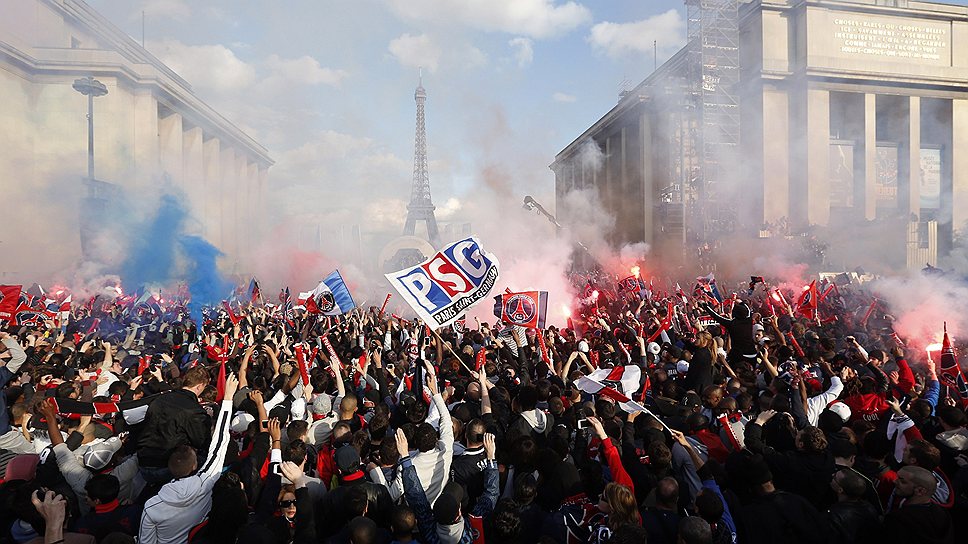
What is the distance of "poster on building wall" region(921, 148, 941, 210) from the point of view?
3494cm

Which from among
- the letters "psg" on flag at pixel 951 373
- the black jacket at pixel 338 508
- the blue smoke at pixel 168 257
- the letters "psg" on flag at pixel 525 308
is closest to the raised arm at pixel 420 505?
the black jacket at pixel 338 508

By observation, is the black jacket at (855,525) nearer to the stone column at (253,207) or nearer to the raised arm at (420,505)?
the raised arm at (420,505)

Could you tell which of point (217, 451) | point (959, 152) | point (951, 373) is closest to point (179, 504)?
point (217, 451)

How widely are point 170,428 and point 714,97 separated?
1274 inches

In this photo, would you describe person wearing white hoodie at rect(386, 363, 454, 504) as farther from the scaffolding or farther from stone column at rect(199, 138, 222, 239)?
stone column at rect(199, 138, 222, 239)

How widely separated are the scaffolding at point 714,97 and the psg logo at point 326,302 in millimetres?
23442

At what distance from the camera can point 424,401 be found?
19.4ft

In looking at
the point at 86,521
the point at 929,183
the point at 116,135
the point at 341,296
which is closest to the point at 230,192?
the point at 116,135

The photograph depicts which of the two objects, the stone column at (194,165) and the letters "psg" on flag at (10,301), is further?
the stone column at (194,165)

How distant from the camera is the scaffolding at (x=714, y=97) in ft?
102

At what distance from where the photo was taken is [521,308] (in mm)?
9945

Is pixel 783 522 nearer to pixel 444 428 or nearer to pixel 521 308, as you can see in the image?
pixel 444 428

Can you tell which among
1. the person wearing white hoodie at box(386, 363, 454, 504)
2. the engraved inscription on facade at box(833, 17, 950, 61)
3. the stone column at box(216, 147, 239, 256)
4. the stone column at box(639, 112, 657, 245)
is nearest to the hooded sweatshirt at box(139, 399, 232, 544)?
the person wearing white hoodie at box(386, 363, 454, 504)

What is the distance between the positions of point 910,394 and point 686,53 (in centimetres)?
3224
